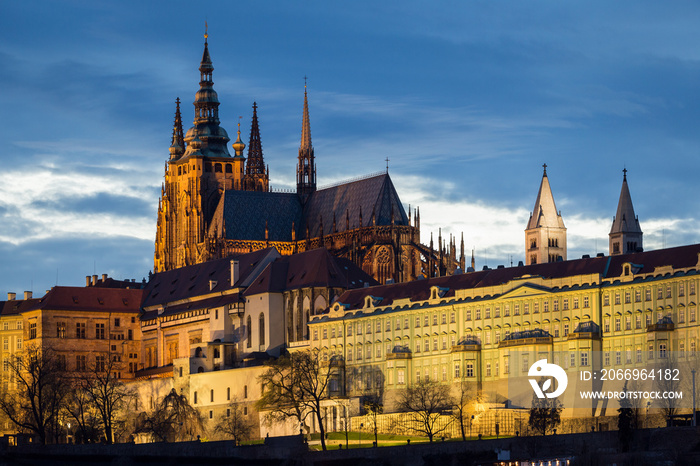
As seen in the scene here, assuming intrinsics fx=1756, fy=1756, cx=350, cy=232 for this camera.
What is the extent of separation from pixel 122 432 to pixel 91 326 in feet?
84.4

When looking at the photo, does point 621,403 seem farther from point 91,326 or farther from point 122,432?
point 91,326

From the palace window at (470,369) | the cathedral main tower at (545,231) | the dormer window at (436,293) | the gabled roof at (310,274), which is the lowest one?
the palace window at (470,369)

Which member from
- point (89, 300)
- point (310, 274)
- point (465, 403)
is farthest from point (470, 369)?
point (89, 300)

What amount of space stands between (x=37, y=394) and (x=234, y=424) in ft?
69.7

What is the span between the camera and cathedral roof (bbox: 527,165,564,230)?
7131 inches

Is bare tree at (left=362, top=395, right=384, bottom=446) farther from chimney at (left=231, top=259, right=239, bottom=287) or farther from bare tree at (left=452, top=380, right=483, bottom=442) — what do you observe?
chimney at (left=231, top=259, right=239, bottom=287)

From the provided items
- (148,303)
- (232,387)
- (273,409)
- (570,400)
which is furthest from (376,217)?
(570,400)

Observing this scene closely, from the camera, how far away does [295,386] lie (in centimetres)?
14388

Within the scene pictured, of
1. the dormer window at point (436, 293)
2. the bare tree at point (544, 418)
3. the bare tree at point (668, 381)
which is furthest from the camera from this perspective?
the dormer window at point (436, 293)

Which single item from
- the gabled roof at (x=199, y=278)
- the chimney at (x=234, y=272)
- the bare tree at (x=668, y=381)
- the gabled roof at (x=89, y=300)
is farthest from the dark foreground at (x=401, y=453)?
the gabled roof at (x=89, y=300)

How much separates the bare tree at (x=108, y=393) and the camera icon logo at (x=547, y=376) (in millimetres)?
36397

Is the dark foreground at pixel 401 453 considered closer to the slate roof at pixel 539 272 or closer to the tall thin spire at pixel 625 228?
the slate roof at pixel 539 272

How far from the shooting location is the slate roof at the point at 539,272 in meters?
130

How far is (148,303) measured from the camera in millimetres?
191000
